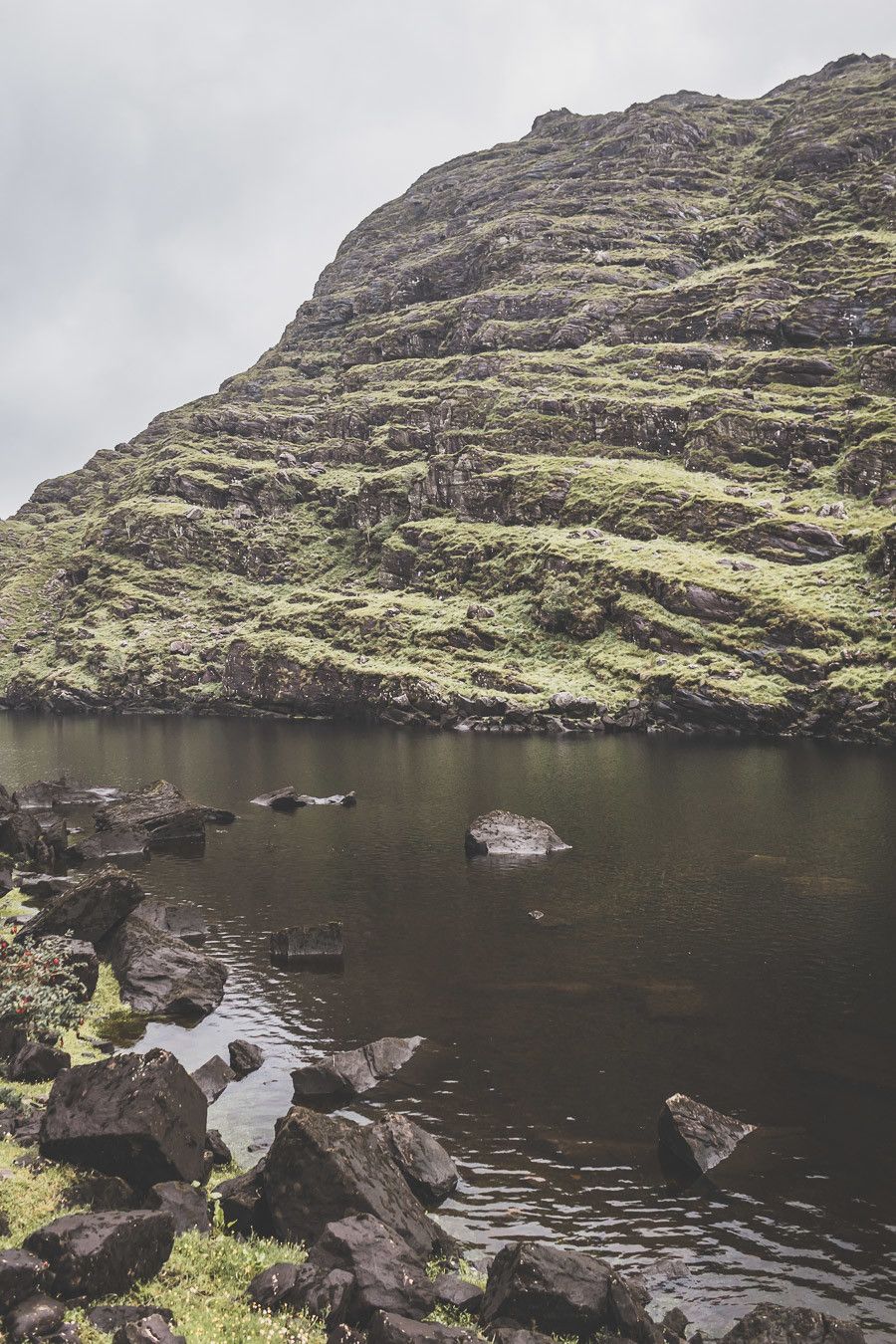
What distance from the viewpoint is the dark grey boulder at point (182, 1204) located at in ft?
51.9

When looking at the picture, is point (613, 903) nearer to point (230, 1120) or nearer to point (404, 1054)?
point (404, 1054)

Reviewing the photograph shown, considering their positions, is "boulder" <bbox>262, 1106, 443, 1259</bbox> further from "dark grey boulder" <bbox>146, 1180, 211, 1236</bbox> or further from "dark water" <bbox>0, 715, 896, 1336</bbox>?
"dark water" <bbox>0, 715, 896, 1336</bbox>

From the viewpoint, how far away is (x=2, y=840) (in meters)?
56.3

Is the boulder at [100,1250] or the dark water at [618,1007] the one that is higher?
the boulder at [100,1250]

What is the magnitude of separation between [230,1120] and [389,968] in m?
11.8

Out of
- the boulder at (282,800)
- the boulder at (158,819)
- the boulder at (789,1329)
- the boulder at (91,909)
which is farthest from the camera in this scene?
the boulder at (282,800)

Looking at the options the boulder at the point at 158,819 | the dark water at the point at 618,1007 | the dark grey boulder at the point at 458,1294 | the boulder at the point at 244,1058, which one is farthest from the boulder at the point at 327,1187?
the boulder at the point at 158,819

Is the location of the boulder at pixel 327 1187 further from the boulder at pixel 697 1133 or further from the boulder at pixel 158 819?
the boulder at pixel 158 819

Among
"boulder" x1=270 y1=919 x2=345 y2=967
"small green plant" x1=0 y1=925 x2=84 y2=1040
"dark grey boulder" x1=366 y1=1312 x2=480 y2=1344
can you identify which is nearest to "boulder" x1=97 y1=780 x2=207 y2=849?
"boulder" x1=270 y1=919 x2=345 y2=967

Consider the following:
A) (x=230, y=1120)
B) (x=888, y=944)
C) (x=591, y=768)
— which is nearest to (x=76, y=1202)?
(x=230, y=1120)

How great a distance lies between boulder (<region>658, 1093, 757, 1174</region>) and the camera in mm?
20094

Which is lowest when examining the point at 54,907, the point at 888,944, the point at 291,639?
the point at 888,944

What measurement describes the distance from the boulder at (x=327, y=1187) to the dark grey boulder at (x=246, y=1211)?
236mm

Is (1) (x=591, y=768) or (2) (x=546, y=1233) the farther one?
(1) (x=591, y=768)
